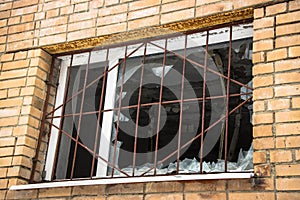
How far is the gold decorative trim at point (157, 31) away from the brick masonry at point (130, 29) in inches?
1.5

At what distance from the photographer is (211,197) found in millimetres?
2607

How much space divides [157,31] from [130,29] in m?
0.20

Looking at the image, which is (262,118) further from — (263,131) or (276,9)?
(276,9)

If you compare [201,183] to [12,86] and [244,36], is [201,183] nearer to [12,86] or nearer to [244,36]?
[244,36]

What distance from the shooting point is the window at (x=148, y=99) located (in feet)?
10.2

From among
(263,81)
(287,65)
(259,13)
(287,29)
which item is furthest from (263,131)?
(259,13)

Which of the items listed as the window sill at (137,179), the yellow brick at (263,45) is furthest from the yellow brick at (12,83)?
the yellow brick at (263,45)

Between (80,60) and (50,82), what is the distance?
0.30 m

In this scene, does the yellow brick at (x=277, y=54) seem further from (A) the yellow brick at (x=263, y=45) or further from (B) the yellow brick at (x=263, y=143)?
(B) the yellow brick at (x=263, y=143)

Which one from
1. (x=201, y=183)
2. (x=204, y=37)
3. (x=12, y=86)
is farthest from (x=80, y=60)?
(x=201, y=183)

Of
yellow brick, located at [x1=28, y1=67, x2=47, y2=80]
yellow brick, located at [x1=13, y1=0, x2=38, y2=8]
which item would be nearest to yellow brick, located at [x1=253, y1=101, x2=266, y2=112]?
yellow brick, located at [x1=28, y1=67, x2=47, y2=80]

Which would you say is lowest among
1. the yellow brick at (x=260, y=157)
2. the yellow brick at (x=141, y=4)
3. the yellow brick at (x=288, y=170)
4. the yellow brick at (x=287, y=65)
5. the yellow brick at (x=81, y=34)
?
the yellow brick at (x=288, y=170)

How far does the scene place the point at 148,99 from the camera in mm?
4637

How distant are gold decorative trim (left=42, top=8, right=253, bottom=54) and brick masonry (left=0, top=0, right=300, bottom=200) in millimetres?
37
